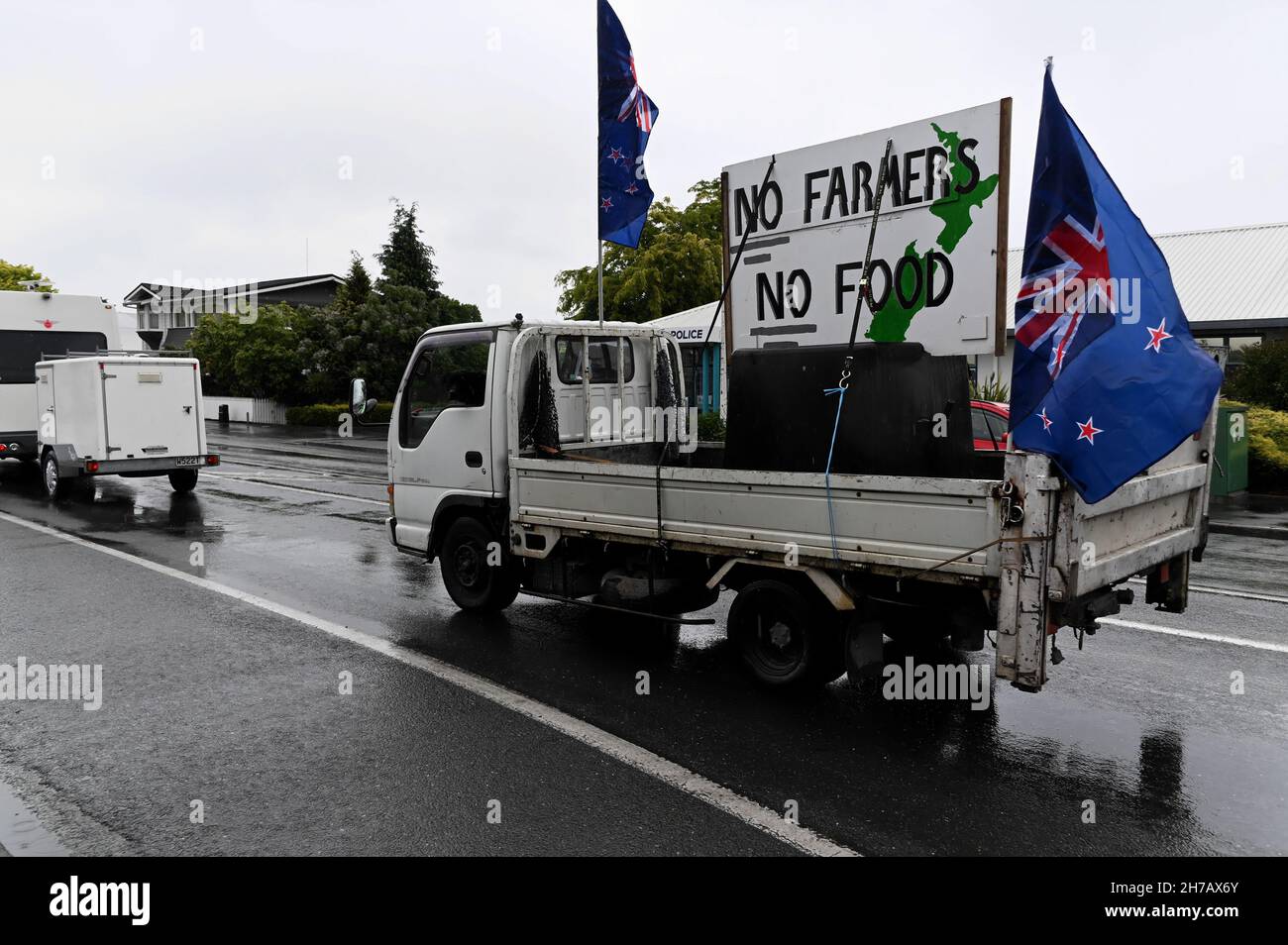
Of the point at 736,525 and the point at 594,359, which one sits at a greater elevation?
the point at 594,359

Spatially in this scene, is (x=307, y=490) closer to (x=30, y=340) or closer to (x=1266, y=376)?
(x=30, y=340)

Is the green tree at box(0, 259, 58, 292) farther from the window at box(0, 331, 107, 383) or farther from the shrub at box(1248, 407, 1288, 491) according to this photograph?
the shrub at box(1248, 407, 1288, 491)

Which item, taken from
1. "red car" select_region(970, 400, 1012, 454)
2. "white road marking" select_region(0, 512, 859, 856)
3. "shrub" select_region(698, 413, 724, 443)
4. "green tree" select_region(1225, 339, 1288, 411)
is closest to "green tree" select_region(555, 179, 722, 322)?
"shrub" select_region(698, 413, 724, 443)

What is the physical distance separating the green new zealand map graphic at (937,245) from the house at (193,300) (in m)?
54.0

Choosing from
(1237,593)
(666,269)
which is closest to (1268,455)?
(1237,593)

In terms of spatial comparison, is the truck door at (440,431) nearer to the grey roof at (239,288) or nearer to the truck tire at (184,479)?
the truck tire at (184,479)

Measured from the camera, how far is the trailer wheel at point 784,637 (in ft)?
18.9

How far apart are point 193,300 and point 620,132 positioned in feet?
195

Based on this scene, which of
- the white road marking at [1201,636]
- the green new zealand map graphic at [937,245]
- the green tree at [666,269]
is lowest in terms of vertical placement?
the white road marking at [1201,636]

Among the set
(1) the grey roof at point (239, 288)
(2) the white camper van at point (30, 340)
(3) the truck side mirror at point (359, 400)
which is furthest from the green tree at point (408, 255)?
(3) the truck side mirror at point (359, 400)

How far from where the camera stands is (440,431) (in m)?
8.03
